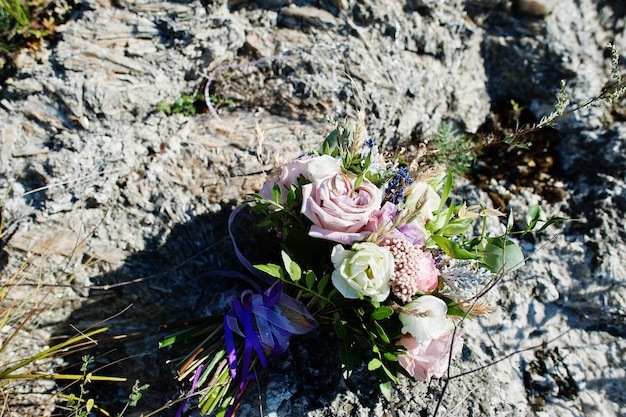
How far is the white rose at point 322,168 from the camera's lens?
2.11 m

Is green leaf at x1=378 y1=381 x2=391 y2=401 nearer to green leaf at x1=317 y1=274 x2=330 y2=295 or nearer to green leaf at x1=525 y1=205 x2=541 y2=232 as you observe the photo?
green leaf at x1=317 y1=274 x2=330 y2=295

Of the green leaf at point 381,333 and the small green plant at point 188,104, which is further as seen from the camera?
the small green plant at point 188,104

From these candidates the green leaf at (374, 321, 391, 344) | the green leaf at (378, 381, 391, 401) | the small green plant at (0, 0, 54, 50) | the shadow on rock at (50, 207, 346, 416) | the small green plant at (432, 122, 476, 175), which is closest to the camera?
the green leaf at (374, 321, 391, 344)

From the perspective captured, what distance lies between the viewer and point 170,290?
279cm

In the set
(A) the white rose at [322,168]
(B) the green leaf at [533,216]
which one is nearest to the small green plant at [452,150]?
(B) the green leaf at [533,216]

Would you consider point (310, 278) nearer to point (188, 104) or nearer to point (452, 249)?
point (452, 249)

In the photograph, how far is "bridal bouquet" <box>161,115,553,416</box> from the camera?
1976 millimetres

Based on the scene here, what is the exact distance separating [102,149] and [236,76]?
3.31 feet

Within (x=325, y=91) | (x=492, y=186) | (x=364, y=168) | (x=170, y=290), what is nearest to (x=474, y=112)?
(x=492, y=186)

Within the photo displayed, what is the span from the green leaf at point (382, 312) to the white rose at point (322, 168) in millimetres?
608

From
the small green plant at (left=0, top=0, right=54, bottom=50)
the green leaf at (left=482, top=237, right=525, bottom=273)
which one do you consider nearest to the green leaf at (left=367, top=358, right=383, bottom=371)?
the green leaf at (left=482, top=237, right=525, bottom=273)

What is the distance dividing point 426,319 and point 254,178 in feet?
4.64

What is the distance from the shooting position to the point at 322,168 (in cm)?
211

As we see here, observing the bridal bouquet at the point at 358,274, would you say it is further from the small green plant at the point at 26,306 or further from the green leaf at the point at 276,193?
the small green plant at the point at 26,306
